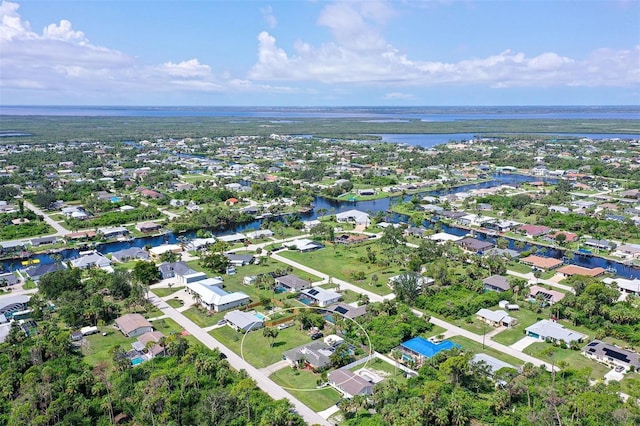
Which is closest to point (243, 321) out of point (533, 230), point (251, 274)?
point (251, 274)

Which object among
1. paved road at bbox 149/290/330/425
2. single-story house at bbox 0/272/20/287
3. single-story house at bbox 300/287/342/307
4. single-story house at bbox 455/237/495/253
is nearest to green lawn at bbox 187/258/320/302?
single-story house at bbox 300/287/342/307

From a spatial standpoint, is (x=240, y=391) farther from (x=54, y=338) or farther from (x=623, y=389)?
(x=623, y=389)

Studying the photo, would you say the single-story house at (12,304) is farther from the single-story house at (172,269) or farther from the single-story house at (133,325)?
the single-story house at (172,269)

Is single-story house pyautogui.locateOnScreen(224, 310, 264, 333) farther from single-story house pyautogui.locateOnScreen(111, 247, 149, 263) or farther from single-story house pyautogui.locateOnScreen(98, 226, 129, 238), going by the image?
single-story house pyautogui.locateOnScreen(98, 226, 129, 238)

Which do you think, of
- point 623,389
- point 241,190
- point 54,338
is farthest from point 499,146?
point 54,338

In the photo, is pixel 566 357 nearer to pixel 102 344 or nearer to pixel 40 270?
pixel 102 344

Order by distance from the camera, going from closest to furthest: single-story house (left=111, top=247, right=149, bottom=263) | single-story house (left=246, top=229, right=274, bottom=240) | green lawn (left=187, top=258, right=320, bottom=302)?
green lawn (left=187, top=258, right=320, bottom=302) < single-story house (left=111, top=247, right=149, bottom=263) < single-story house (left=246, top=229, right=274, bottom=240)

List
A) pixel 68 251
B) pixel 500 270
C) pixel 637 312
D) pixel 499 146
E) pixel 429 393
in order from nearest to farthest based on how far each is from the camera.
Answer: pixel 429 393, pixel 637 312, pixel 500 270, pixel 68 251, pixel 499 146
